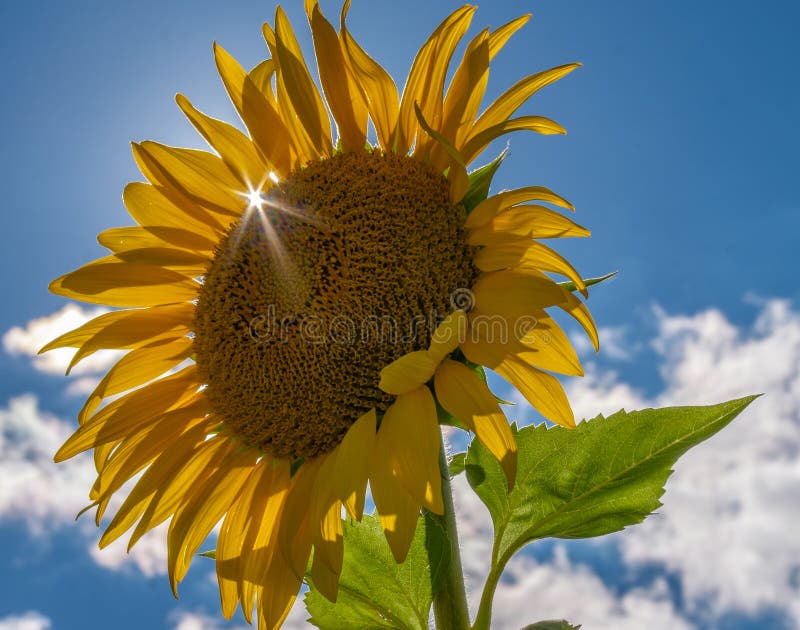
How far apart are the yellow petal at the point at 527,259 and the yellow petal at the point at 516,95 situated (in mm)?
501

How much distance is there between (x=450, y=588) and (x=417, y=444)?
31.8 inches

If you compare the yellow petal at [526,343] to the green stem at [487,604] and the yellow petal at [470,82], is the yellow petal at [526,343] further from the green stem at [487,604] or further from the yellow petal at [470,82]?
the green stem at [487,604]

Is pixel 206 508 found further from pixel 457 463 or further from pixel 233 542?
pixel 457 463

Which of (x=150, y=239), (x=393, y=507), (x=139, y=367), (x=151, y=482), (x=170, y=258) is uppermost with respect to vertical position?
(x=150, y=239)

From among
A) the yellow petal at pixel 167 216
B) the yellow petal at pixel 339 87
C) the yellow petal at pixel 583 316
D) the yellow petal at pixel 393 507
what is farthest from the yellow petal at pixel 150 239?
the yellow petal at pixel 583 316

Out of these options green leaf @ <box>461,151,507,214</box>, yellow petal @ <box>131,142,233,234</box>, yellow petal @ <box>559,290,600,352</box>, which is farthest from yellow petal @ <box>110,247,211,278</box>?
yellow petal @ <box>559,290,600,352</box>

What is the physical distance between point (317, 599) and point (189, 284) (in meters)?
1.51

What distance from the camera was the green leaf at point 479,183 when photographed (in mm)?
2885

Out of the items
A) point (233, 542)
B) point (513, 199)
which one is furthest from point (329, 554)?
point (513, 199)

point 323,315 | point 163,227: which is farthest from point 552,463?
A: point 163,227

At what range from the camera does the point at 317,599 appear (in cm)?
321

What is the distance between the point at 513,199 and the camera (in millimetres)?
2725

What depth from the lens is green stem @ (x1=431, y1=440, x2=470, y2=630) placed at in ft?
9.35

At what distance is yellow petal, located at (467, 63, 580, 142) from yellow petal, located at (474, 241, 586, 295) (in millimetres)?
501
